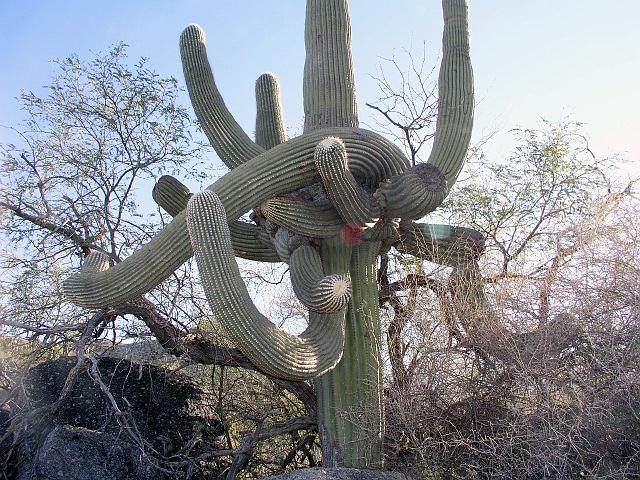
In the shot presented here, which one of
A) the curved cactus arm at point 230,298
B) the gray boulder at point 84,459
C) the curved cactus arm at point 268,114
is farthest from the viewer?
the curved cactus arm at point 268,114

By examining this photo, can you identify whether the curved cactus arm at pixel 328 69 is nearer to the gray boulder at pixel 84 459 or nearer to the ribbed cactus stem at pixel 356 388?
the ribbed cactus stem at pixel 356 388

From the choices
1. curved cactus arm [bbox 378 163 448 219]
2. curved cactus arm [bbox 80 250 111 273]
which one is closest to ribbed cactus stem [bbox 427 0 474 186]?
curved cactus arm [bbox 378 163 448 219]

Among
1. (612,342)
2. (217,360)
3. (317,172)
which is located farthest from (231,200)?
(612,342)

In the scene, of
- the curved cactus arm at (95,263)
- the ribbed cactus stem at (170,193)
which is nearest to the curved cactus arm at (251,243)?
the ribbed cactus stem at (170,193)

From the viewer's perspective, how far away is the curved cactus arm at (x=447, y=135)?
22.4 ft

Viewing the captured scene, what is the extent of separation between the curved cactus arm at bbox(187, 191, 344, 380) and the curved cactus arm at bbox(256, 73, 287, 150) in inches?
86.2

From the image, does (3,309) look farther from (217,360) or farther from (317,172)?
(317,172)

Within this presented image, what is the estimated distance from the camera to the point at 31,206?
341 inches

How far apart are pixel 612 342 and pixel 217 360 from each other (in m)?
3.76

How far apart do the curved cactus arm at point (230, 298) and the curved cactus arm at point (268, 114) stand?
2.19m

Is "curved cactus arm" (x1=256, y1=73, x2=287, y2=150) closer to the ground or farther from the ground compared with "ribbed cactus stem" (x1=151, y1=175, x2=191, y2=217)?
farther from the ground

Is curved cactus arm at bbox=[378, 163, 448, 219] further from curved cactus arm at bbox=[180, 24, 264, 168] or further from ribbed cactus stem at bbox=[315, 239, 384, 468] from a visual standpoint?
curved cactus arm at bbox=[180, 24, 264, 168]

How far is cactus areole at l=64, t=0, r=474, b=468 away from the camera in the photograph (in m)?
6.00

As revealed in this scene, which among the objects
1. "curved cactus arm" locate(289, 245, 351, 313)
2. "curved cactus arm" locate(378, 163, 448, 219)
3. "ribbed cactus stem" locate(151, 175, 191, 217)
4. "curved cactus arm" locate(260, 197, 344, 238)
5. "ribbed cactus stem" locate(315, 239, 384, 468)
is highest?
"ribbed cactus stem" locate(151, 175, 191, 217)
